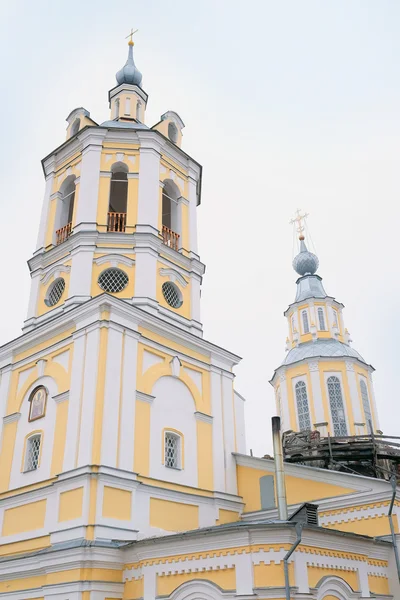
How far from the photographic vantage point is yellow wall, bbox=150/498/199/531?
1413cm

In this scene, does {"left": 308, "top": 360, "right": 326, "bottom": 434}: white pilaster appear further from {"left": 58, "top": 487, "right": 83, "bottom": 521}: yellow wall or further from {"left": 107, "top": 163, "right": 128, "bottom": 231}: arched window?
{"left": 58, "top": 487, "right": 83, "bottom": 521}: yellow wall

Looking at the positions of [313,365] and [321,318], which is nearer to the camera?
[313,365]

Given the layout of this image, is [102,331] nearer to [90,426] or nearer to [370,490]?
[90,426]

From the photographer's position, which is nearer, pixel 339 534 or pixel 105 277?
pixel 339 534

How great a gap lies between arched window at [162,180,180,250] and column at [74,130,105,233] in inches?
90.8

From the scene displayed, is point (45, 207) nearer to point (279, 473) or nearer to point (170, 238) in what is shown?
point (170, 238)

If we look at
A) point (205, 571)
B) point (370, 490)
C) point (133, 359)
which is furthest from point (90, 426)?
point (370, 490)

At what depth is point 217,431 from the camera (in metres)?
17.1

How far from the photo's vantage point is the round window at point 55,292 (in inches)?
694

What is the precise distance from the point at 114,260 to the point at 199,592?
930 cm

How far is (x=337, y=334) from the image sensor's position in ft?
108

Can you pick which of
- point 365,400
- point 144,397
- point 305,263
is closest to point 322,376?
point 365,400

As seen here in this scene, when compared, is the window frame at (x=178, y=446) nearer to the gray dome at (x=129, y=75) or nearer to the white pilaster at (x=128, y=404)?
the white pilaster at (x=128, y=404)

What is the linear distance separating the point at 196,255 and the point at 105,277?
3.43 m
